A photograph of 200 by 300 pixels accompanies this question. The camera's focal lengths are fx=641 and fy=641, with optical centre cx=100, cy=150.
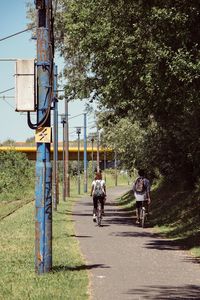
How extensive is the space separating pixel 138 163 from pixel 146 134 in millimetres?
7948

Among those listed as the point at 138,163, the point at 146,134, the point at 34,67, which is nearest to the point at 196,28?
the point at 34,67

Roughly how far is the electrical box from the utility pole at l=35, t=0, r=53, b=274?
39 cm

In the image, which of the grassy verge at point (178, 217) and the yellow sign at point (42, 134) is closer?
the yellow sign at point (42, 134)

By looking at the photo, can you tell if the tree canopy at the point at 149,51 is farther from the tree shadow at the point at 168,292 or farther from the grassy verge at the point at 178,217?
the tree shadow at the point at 168,292

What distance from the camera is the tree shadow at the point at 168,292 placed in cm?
966

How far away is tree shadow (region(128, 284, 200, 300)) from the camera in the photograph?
9656 mm

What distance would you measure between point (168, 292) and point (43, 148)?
136 inches

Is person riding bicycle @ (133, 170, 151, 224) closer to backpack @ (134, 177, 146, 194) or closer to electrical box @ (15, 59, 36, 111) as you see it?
backpack @ (134, 177, 146, 194)

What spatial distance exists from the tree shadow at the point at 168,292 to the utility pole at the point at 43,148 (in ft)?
6.83

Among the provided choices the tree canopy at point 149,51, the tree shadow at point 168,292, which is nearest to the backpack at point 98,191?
the tree canopy at point 149,51

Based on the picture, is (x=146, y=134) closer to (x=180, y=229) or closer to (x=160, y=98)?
(x=180, y=229)

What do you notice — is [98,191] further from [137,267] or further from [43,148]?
[43,148]

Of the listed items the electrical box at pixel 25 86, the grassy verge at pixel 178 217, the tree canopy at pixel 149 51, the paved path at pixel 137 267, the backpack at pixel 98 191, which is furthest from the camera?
the backpack at pixel 98 191

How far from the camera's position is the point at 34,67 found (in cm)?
1134
